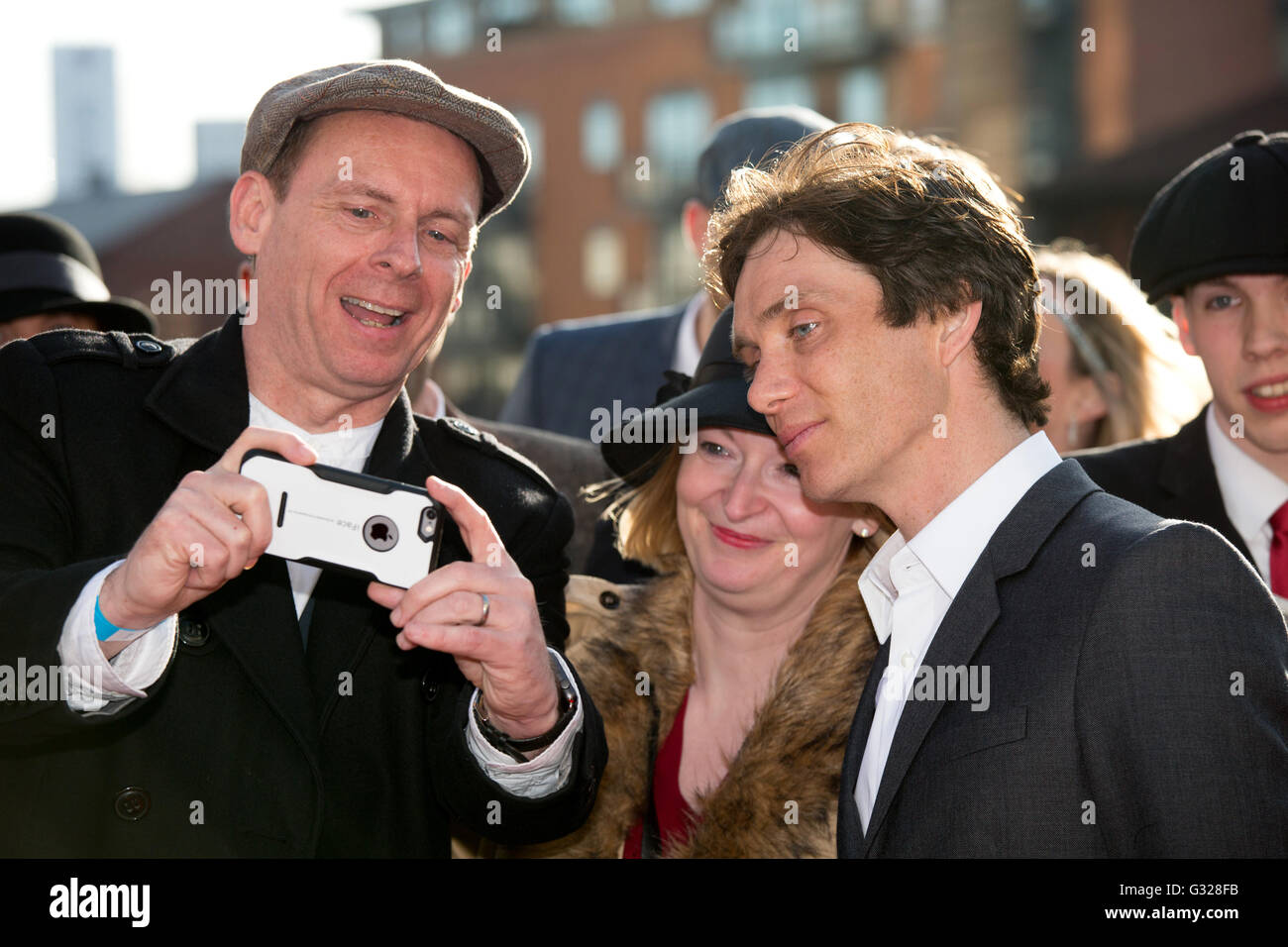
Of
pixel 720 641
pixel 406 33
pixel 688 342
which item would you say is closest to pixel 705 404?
pixel 720 641

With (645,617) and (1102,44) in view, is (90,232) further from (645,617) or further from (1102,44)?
(645,617)

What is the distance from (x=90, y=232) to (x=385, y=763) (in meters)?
43.6

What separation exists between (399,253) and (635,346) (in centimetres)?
Answer: 275

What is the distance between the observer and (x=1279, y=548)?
13.4 ft

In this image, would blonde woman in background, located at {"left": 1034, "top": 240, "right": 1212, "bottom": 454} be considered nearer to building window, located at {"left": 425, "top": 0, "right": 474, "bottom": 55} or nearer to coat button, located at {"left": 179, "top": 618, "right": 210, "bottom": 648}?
coat button, located at {"left": 179, "top": 618, "right": 210, "bottom": 648}

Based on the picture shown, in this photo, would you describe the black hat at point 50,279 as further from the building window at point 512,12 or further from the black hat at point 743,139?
the building window at point 512,12

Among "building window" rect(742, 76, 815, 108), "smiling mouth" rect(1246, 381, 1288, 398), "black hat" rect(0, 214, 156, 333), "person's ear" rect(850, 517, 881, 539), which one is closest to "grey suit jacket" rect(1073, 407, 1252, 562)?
"smiling mouth" rect(1246, 381, 1288, 398)

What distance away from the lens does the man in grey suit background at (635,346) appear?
548 cm

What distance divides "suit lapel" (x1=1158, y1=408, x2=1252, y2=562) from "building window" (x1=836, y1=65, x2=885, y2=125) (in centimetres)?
3484

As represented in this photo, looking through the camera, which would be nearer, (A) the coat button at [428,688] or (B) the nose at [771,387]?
(B) the nose at [771,387]

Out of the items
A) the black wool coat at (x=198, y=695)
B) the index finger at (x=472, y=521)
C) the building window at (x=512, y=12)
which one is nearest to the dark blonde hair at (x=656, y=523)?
the black wool coat at (x=198, y=695)

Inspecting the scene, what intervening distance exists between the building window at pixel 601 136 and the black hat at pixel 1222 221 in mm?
40739

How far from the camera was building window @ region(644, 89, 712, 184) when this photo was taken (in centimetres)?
4219
